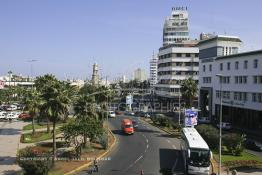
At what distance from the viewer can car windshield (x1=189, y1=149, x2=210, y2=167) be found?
41188 millimetres

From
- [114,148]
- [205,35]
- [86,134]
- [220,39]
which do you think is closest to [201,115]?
[220,39]

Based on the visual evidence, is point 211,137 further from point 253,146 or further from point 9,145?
point 9,145

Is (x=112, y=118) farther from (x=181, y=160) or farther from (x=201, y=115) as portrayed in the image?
(x=181, y=160)

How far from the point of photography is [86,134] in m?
49.7

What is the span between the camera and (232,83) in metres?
89.8

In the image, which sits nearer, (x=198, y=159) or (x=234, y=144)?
(x=198, y=159)

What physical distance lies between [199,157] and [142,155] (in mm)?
12421

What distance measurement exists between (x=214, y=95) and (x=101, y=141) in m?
50.5

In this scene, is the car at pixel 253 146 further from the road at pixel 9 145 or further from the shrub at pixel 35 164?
the road at pixel 9 145

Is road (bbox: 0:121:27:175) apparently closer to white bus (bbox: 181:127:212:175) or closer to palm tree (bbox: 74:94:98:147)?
palm tree (bbox: 74:94:98:147)

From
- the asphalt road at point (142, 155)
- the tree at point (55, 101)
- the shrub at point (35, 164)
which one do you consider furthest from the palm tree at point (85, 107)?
the shrub at point (35, 164)

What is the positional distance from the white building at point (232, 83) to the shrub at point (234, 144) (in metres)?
21.8

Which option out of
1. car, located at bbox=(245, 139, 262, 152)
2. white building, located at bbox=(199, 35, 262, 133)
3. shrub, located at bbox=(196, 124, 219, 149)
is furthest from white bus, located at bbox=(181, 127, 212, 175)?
Result: white building, located at bbox=(199, 35, 262, 133)

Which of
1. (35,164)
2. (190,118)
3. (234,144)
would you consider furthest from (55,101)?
(234,144)
